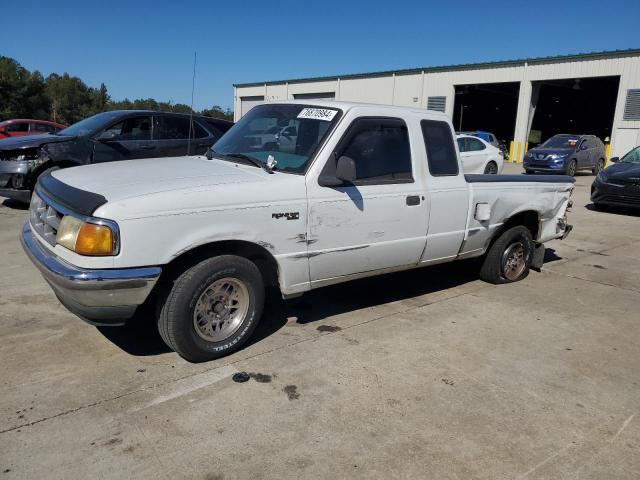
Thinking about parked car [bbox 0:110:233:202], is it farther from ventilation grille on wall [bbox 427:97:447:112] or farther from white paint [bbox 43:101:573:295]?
ventilation grille on wall [bbox 427:97:447:112]

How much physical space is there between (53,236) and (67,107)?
7134cm

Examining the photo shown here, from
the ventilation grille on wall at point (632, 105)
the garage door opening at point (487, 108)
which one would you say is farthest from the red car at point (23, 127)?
the ventilation grille on wall at point (632, 105)

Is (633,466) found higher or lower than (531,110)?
lower

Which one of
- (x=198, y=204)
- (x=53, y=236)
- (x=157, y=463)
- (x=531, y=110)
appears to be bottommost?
(x=157, y=463)

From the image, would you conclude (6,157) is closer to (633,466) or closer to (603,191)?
(633,466)

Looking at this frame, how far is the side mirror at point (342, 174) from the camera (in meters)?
3.82

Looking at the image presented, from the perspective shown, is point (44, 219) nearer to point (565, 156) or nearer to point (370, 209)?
point (370, 209)

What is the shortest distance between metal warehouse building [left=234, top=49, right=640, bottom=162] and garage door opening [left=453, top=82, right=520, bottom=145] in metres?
0.07

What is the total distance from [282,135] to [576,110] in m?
48.5

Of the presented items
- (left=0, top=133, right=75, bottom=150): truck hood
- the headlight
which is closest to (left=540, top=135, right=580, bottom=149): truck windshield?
(left=0, top=133, right=75, bottom=150): truck hood

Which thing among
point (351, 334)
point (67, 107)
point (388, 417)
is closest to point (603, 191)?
point (351, 334)

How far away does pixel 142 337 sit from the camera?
4.07 meters

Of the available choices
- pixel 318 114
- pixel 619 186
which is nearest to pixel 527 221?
pixel 318 114

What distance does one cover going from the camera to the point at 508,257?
592 centimetres
